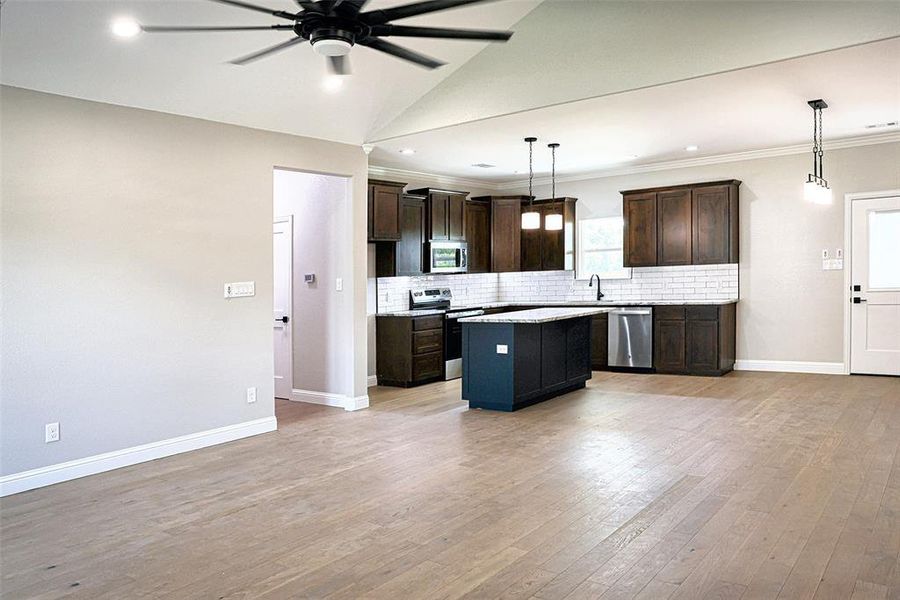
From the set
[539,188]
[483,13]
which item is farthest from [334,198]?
[539,188]

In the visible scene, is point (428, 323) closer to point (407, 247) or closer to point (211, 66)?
point (407, 247)

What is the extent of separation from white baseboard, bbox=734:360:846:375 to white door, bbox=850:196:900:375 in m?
0.19

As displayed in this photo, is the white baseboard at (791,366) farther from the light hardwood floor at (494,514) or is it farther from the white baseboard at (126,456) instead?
the white baseboard at (126,456)

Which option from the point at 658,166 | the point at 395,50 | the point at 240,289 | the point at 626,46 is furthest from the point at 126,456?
the point at 658,166

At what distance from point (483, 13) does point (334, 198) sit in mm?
2305

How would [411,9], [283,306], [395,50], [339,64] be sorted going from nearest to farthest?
[411,9]
[395,50]
[339,64]
[283,306]

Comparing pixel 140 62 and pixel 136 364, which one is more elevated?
pixel 140 62

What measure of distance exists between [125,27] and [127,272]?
5.31 ft

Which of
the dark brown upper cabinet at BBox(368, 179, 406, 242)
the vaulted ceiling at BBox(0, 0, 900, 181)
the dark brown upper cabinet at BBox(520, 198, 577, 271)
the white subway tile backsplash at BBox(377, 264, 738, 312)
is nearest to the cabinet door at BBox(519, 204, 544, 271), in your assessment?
the dark brown upper cabinet at BBox(520, 198, 577, 271)

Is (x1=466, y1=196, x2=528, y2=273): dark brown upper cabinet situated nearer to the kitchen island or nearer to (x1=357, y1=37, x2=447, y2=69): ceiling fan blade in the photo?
the kitchen island

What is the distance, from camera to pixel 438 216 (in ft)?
27.9

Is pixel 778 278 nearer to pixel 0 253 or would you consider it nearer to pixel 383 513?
pixel 383 513

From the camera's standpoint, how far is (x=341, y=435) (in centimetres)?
544

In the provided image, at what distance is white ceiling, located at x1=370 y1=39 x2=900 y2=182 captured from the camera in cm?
483
